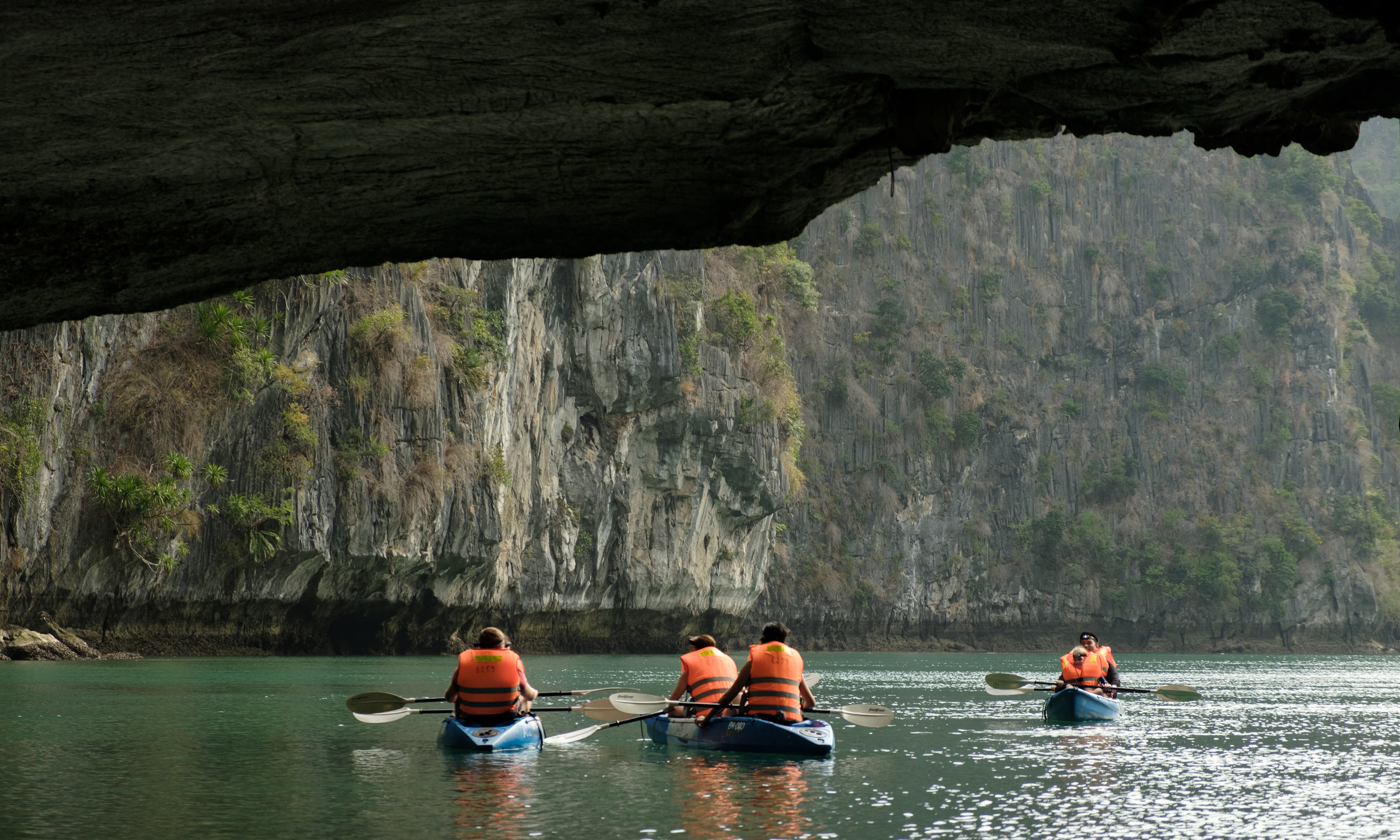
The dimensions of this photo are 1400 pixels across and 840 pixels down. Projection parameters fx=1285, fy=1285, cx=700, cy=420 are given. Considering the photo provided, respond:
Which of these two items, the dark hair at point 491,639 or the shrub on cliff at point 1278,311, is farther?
the shrub on cliff at point 1278,311

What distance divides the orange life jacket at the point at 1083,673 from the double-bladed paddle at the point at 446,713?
696 cm

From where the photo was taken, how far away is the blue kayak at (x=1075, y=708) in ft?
61.7

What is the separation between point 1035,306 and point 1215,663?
1262 inches

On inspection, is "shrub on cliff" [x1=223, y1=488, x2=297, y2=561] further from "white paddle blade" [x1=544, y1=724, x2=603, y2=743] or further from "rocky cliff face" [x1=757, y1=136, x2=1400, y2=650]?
"rocky cliff face" [x1=757, y1=136, x2=1400, y2=650]

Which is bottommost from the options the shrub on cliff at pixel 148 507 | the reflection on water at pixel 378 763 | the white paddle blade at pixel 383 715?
the reflection on water at pixel 378 763

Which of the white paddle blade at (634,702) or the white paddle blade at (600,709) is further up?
the white paddle blade at (634,702)

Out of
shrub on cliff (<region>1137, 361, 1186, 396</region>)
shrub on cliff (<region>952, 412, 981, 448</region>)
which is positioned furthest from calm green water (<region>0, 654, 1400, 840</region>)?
shrub on cliff (<region>1137, 361, 1186, 396</region>)

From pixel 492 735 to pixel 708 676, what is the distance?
262 cm

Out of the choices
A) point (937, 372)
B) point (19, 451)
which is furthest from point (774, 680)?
point (937, 372)

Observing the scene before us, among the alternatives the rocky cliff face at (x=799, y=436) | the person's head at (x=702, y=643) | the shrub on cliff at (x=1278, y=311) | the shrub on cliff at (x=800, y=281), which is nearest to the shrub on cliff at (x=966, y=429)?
the rocky cliff face at (x=799, y=436)

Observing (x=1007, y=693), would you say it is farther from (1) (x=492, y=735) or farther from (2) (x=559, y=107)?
(2) (x=559, y=107)

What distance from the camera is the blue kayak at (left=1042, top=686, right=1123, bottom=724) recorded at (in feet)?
61.7

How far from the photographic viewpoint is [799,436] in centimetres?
5362

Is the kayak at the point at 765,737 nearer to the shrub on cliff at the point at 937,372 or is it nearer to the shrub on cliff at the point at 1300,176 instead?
the shrub on cliff at the point at 937,372
